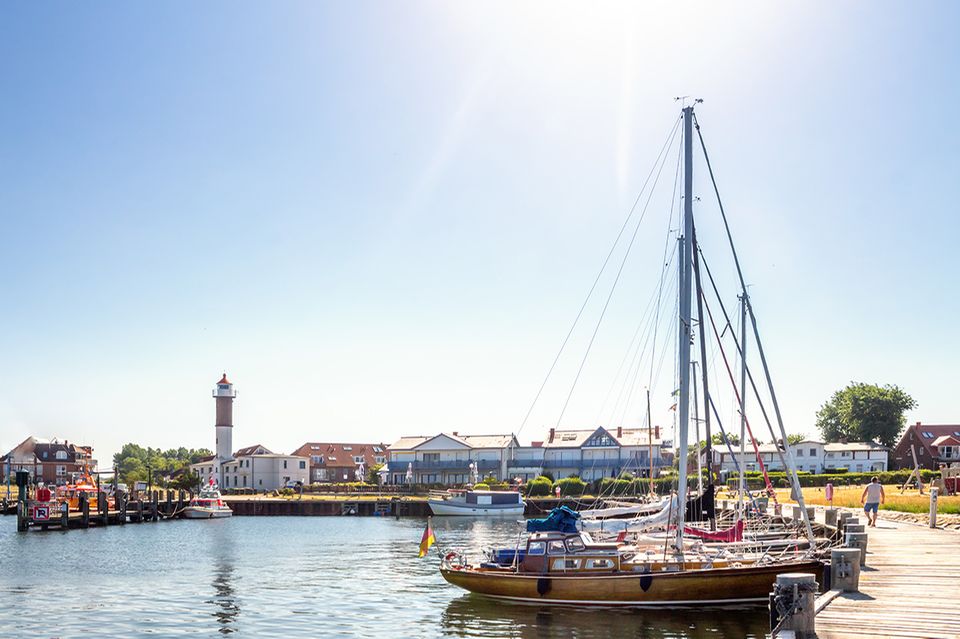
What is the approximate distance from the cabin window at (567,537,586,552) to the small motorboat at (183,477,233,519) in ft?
253

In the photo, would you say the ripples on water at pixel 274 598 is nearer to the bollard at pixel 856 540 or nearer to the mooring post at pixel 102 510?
the bollard at pixel 856 540

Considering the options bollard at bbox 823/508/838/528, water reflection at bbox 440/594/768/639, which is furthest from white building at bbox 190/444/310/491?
bollard at bbox 823/508/838/528

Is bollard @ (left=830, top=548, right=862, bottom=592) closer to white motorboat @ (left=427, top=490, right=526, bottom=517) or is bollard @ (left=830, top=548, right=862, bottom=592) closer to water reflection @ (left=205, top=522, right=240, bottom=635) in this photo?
water reflection @ (left=205, top=522, right=240, bottom=635)

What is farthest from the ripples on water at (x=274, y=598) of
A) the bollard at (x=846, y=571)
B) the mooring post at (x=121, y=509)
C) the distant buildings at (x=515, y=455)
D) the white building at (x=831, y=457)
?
the white building at (x=831, y=457)

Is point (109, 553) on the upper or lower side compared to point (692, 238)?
lower

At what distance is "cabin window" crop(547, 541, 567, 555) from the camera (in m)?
31.8

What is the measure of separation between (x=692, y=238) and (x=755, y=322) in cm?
371

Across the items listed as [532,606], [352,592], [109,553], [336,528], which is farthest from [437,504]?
[532,606]

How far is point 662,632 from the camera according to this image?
27.9 meters

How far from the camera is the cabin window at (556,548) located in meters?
31.8

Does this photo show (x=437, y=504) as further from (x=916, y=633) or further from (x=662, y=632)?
(x=916, y=633)

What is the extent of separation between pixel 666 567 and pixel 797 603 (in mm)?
14248

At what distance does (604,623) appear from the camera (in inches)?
1158

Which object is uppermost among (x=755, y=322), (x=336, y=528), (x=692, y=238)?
(x=692, y=238)
